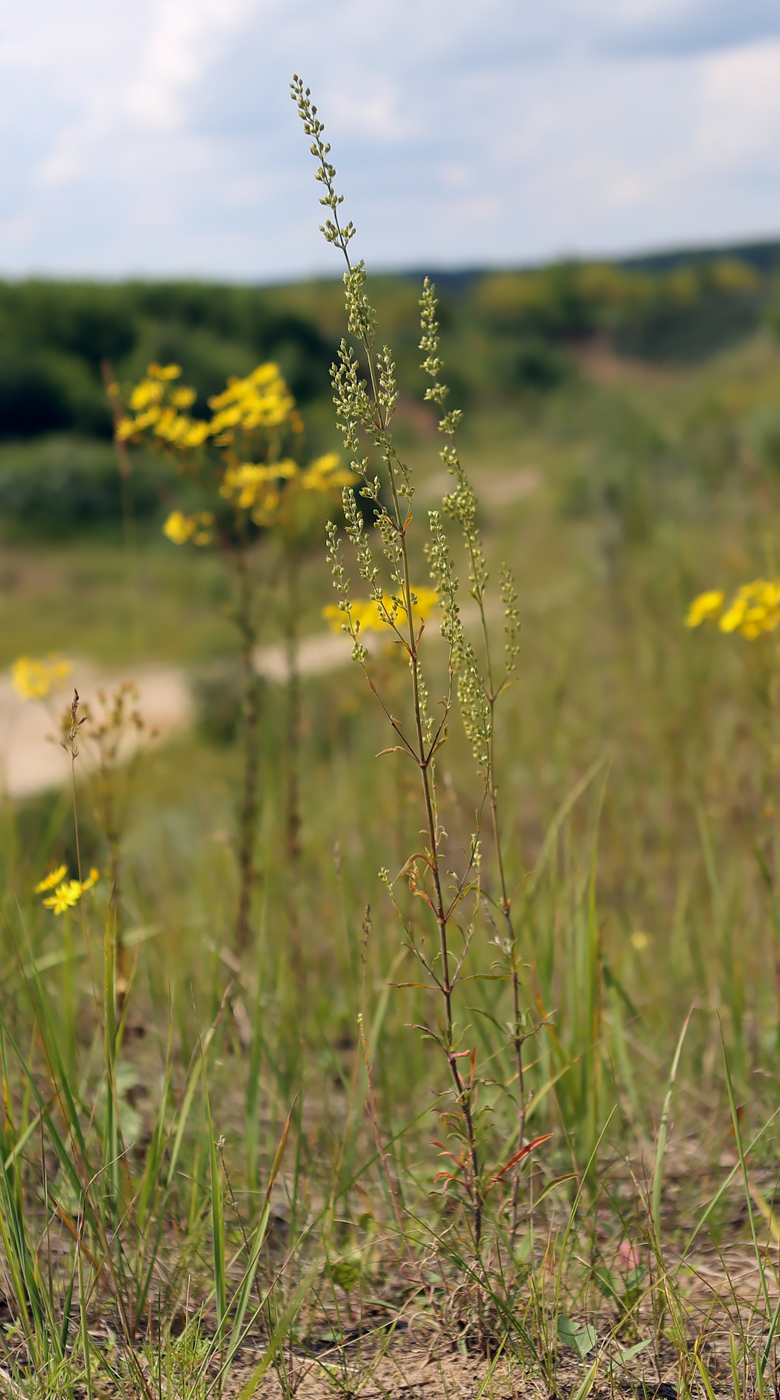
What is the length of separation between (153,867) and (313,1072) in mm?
2422

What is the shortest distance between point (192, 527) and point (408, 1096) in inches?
49.8

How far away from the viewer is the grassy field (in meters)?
1.12

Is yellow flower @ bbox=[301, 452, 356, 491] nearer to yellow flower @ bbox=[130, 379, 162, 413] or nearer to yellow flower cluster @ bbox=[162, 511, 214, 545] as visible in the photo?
yellow flower cluster @ bbox=[162, 511, 214, 545]

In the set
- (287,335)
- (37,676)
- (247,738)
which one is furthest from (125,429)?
(287,335)

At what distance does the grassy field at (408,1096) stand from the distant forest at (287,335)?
7.93 metres

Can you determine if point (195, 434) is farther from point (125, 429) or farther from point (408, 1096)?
point (408, 1096)

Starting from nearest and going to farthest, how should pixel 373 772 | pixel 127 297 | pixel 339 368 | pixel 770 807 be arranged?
pixel 339 368, pixel 770 807, pixel 373 772, pixel 127 297

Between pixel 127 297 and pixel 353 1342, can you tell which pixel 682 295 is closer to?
pixel 127 297

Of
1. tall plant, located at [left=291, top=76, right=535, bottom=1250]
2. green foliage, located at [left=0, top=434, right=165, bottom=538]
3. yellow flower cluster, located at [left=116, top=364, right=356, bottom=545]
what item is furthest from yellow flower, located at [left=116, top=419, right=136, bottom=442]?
green foliage, located at [left=0, top=434, right=165, bottom=538]

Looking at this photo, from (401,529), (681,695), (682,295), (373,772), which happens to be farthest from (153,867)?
(682,295)

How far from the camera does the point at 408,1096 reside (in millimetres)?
1854

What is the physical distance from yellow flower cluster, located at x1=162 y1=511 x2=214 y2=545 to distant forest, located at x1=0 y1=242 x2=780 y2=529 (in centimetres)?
815

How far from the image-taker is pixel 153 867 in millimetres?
4102

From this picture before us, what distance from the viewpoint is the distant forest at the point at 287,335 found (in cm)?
2298
